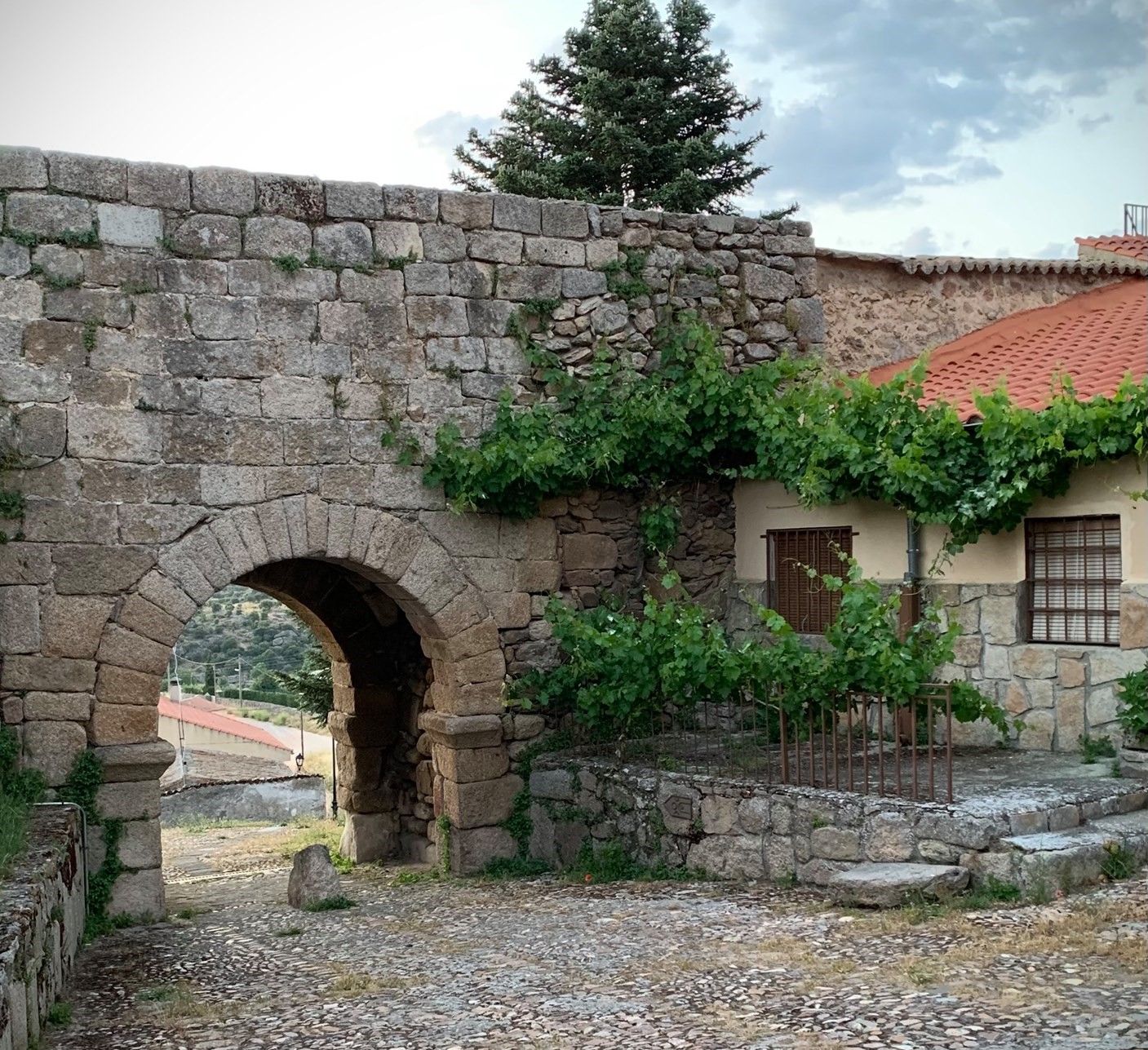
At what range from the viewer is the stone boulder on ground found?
8383 mm

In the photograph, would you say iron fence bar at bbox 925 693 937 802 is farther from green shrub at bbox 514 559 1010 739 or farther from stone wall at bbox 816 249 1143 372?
stone wall at bbox 816 249 1143 372

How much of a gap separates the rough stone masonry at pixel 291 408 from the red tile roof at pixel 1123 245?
4.01 m

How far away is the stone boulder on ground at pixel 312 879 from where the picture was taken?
27.5ft

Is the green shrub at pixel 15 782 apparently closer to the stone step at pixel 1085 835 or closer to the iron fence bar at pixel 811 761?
the iron fence bar at pixel 811 761

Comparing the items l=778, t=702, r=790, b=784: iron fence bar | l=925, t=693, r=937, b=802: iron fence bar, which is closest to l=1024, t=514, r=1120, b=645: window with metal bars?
l=925, t=693, r=937, b=802: iron fence bar

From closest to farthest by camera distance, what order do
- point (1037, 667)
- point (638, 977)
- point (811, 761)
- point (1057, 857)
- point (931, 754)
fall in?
point (638, 977) → point (1057, 857) → point (931, 754) → point (811, 761) → point (1037, 667)

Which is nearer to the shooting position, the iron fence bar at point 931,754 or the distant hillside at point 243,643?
the iron fence bar at point 931,754

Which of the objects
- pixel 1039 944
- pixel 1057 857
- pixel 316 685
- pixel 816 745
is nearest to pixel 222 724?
pixel 316 685

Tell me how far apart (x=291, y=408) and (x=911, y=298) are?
16.4ft

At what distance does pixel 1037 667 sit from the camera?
28.2ft

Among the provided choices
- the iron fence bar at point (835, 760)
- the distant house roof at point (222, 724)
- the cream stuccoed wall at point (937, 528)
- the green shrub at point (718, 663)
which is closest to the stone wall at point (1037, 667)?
the cream stuccoed wall at point (937, 528)

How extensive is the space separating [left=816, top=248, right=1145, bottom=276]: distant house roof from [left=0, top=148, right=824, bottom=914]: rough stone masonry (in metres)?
0.57

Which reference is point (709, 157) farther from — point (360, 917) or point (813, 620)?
point (360, 917)

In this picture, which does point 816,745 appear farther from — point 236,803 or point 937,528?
point 236,803
